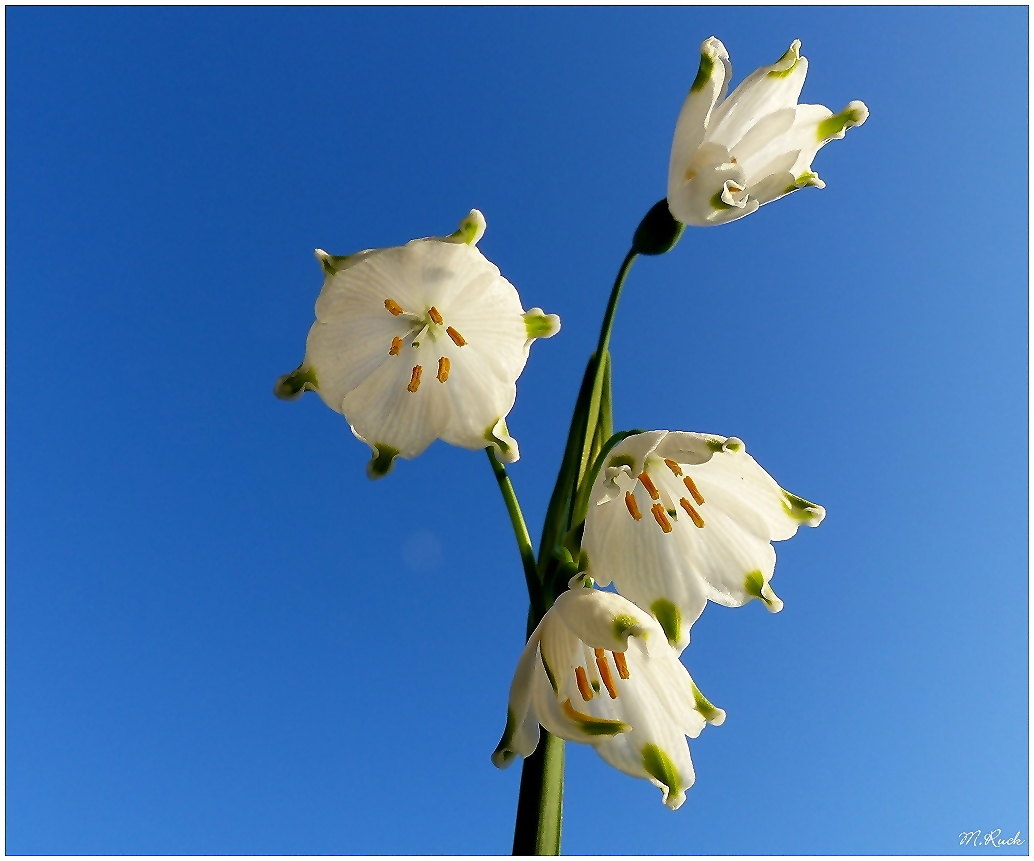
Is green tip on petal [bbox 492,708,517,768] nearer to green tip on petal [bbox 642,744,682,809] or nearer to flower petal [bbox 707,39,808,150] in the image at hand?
green tip on petal [bbox 642,744,682,809]

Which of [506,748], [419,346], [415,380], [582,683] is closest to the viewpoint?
[506,748]

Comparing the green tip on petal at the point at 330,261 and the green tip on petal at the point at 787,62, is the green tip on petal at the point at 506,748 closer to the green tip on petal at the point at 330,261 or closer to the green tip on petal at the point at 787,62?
the green tip on petal at the point at 330,261

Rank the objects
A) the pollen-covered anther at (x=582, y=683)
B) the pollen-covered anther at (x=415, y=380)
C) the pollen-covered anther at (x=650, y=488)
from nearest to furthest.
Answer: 1. the pollen-covered anther at (x=582, y=683)
2. the pollen-covered anther at (x=650, y=488)
3. the pollen-covered anther at (x=415, y=380)

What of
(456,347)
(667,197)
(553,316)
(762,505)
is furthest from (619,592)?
(667,197)

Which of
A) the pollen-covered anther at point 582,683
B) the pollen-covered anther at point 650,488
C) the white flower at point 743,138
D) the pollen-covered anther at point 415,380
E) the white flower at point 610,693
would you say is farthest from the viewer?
the pollen-covered anther at point 415,380

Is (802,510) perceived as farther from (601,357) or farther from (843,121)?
(843,121)

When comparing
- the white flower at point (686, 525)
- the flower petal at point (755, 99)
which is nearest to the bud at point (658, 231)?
the flower petal at point (755, 99)

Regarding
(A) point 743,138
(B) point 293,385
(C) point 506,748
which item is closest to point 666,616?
(C) point 506,748
